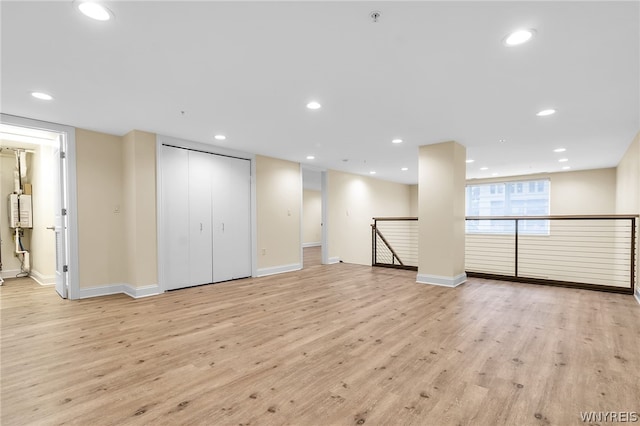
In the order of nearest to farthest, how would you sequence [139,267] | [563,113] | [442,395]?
[442,395]
[563,113]
[139,267]

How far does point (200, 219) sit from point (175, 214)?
0.42 meters

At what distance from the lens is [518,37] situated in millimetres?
2064

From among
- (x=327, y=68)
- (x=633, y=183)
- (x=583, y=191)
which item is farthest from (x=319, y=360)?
(x=583, y=191)

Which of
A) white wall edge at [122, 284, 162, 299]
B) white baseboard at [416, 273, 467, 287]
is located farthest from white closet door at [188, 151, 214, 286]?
white baseboard at [416, 273, 467, 287]

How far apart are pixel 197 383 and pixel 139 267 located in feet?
9.60

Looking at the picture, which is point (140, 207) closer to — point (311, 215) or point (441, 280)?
point (441, 280)

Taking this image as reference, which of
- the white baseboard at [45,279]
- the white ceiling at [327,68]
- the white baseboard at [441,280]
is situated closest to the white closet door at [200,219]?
the white ceiling at [327,68]

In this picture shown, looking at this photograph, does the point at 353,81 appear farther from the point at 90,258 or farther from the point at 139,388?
the point at 90,258

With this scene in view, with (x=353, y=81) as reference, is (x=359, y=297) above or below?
below

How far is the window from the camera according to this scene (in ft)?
29.3

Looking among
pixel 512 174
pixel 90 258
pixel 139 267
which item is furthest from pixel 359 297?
pixel 512 174

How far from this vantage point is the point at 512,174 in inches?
348

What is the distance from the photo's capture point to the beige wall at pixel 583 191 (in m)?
7.79

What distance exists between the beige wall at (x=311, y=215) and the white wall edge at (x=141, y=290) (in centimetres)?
846
